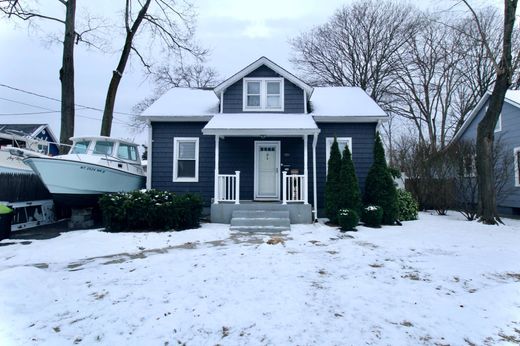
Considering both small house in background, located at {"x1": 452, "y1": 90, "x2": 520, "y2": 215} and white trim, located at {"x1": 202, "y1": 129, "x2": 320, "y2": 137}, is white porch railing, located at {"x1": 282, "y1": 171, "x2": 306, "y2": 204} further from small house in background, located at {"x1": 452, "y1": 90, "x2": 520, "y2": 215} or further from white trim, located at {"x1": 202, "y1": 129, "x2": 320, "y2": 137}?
small house in background, located at {"x1": 452, "y1": 90, "x2": 520, "y2": 215}

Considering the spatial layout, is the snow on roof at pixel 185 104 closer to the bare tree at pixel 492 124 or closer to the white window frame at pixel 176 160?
the white window frame at pixel 176 160

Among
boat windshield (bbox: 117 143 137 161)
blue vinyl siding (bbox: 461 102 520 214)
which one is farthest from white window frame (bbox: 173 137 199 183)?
blue vinyl siding (bbox: 461 102 520 214)

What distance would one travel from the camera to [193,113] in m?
11.2

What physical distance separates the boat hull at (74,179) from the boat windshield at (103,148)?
105cm

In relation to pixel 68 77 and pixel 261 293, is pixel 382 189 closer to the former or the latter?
pixel 261 293

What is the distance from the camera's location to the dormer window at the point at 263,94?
Answer: 37.4 feet

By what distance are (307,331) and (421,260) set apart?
3.55 metres

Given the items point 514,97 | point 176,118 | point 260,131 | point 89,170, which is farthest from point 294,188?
point 514,97

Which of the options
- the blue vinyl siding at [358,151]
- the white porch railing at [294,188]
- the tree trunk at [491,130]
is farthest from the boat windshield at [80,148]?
the tree trunk at [491,130]

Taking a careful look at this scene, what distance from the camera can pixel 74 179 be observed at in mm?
8883

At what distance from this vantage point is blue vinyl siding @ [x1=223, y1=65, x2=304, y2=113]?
11375 mm

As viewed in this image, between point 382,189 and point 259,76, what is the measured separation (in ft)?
19.3

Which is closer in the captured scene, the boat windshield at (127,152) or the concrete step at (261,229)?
the concrete step at (261,229)

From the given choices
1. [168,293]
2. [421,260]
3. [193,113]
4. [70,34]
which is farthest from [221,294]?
[70,34]
